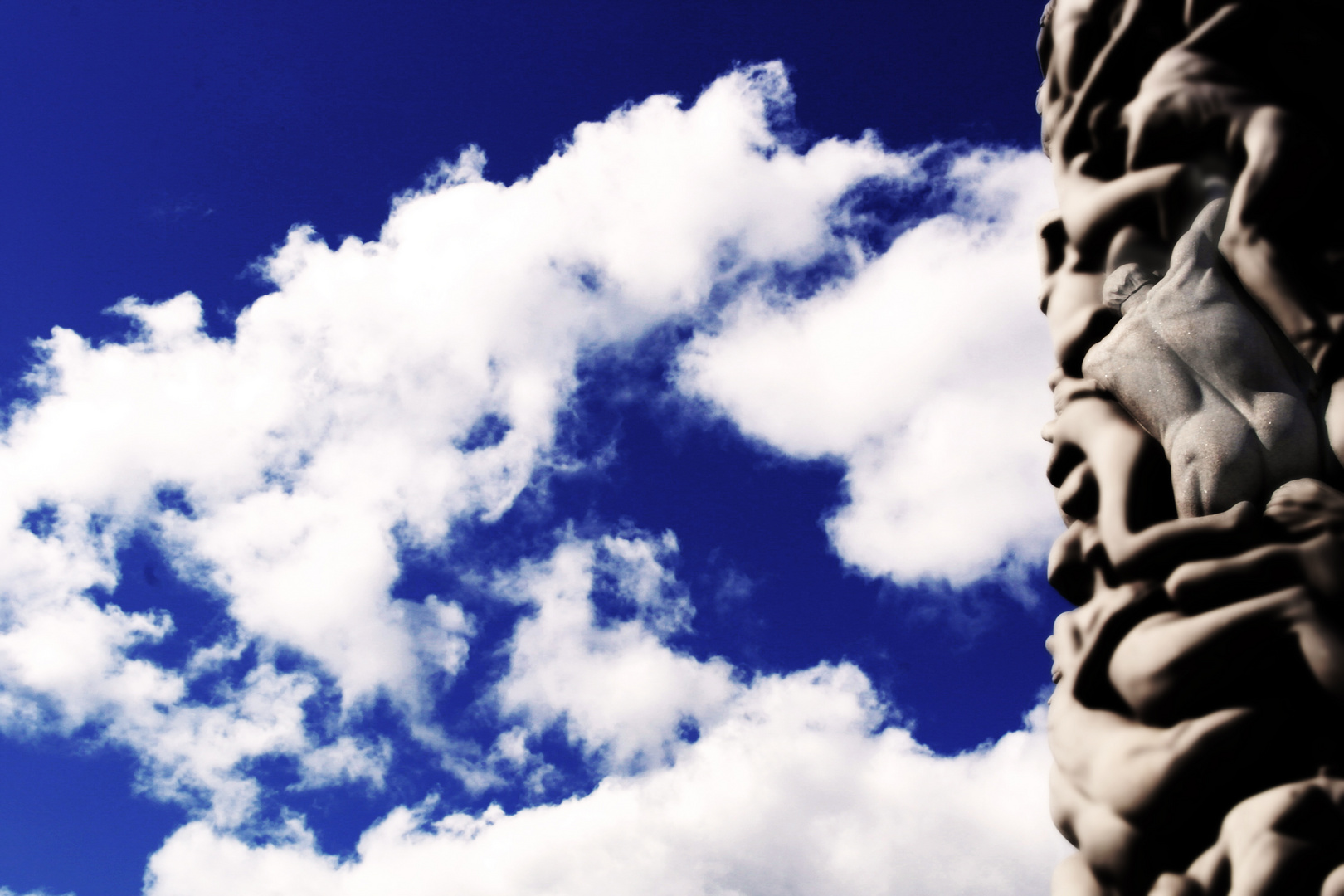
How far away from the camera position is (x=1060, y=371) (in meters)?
5.82

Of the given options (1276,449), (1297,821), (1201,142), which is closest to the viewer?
(1297,821)

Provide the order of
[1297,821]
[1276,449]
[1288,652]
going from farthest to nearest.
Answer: [1276,449] < [1288,652] < [1297,821]

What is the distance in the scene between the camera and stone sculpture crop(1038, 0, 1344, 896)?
4.22 m

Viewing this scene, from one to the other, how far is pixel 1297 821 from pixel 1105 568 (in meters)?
1.40

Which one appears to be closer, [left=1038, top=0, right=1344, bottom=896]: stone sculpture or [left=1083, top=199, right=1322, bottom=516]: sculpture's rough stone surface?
[left=1038, top=0, right=1344, bottom=896]: stone sculpture

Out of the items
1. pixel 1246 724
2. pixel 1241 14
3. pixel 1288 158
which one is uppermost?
pixel 1241 14

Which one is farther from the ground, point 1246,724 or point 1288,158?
point 1288,158

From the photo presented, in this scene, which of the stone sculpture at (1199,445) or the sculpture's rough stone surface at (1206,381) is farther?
the sculpture's rough stone surface at (1206,381)

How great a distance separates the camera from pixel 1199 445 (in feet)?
15.6

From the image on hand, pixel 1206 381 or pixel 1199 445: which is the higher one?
pixel 1206 381

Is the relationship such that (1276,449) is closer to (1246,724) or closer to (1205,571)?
(1205,571)

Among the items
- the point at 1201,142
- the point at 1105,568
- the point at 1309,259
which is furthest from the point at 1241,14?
the point at 1105,568

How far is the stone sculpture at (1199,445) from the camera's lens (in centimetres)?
422

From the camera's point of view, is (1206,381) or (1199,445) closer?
(1199,445)
